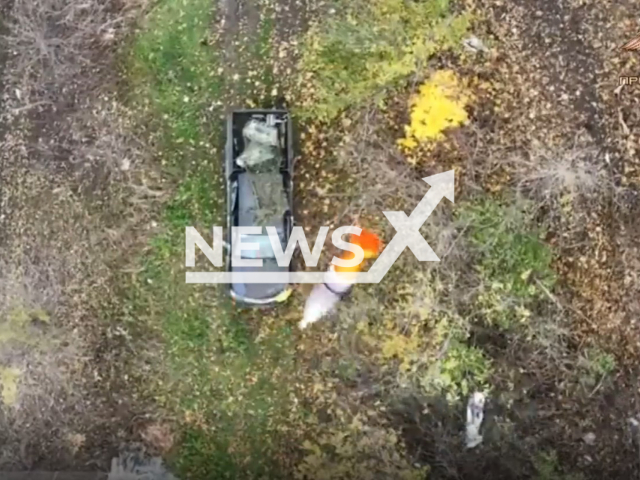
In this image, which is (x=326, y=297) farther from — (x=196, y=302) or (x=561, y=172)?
(x=561, y=172)

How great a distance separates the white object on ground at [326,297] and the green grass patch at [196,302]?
0.25 m

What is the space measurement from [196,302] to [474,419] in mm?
2511

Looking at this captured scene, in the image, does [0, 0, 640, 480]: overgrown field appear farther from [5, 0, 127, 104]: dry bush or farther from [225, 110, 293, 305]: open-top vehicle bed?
[225, 110, 293, 305]: open-top vehicle bed

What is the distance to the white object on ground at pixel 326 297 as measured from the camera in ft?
23.2

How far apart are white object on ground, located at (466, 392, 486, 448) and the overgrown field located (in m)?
0.08

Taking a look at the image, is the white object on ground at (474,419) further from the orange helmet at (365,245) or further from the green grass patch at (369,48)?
the green grass patch at (369,48)

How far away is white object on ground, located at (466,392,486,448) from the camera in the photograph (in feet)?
23.0

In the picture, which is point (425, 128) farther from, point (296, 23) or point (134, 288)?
point (134, 288)

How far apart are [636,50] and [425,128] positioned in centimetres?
194

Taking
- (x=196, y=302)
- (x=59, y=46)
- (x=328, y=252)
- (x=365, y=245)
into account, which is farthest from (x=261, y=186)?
(x=59, y=46)

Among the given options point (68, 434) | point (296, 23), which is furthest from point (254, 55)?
point (68, 434)

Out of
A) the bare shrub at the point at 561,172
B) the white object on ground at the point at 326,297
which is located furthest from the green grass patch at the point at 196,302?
the bare shrub at the point at 561,172

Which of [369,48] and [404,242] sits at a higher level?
[369,48]

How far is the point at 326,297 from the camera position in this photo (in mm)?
7082
